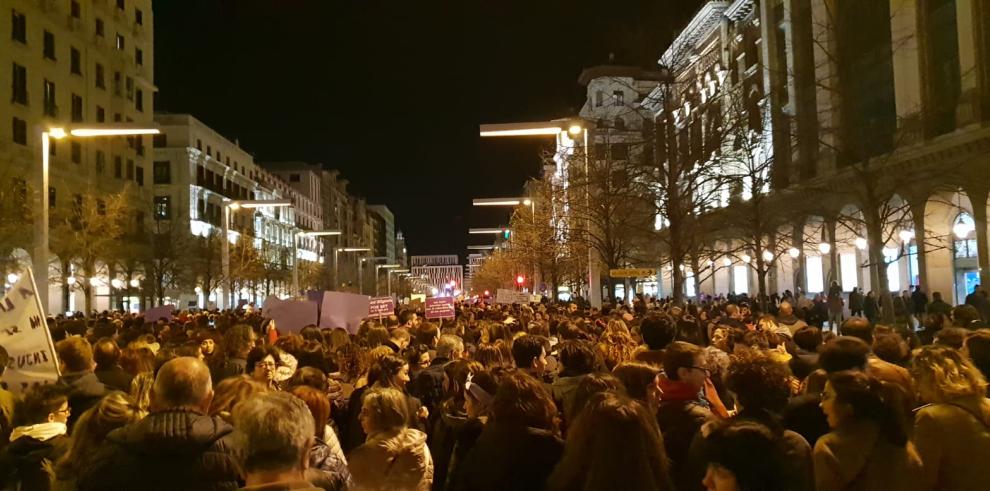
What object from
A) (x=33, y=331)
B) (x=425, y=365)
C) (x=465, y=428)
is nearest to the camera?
(x=465, y=428)

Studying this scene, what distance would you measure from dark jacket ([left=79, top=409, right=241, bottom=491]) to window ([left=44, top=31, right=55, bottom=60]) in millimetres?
49337

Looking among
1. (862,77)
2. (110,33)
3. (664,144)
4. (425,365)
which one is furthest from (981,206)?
(110,33)

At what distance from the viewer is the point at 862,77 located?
33.0m

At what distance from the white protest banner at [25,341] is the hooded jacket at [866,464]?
6.12 m

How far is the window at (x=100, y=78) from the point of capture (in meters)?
52.6

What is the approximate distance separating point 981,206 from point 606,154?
39.3 ft

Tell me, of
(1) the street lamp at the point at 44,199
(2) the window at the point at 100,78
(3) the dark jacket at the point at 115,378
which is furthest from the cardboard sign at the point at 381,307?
(2) the window at the point at 100,78

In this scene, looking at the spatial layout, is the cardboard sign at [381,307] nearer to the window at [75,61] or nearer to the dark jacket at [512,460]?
the dark jacket at [512,460]

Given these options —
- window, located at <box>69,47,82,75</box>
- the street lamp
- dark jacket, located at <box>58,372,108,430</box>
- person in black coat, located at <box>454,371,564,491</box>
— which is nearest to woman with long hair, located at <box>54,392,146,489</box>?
dark jacket, located at <box>58,372,108,430</box>

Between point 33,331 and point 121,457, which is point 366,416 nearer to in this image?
point 121,457

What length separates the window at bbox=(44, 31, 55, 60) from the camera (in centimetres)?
4597

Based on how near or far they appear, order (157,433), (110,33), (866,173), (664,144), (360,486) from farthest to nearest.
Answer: (110,33), (664,144), (866,173), (360,486), (157,433)

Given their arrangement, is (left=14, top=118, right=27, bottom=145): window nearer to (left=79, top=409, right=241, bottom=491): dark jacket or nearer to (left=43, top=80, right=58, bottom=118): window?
(left=43, top=80, right=58, bottom=118): window

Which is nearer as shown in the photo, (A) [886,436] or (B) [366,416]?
(A) [886,436]
